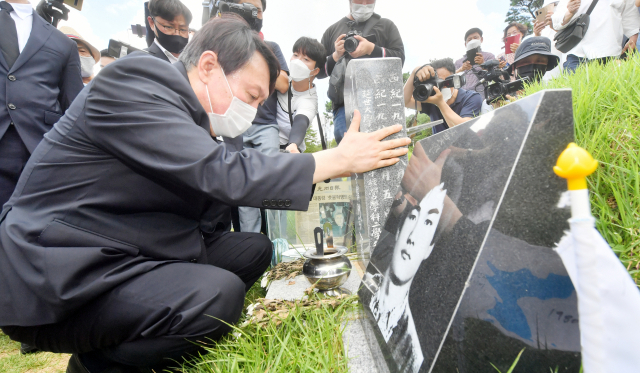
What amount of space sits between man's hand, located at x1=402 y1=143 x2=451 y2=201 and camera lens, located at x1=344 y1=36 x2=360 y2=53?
1.87 m

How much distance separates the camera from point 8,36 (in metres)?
2.53

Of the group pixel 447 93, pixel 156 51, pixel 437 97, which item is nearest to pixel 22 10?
pixel 156 51

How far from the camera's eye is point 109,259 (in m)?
1.41

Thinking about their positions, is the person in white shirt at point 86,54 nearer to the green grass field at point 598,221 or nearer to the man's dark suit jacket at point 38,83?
the man's dark suit jacket at point 38,83

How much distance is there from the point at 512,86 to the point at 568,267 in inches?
121

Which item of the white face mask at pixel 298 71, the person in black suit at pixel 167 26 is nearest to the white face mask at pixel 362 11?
the white face mask at pixel 298 71

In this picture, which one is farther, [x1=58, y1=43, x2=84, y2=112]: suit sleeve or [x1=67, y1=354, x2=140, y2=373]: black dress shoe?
[x1=58, y1=43, x2=84, y2=112]: suit sleeve

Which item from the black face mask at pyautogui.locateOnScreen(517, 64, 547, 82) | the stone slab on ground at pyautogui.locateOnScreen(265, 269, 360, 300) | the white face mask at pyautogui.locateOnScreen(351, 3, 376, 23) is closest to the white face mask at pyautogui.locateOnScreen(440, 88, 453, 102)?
the black face mask at pyautogui.locateOnScreen(517, 64, 547, 82)

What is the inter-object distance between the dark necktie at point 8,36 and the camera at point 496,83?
13.3 feet

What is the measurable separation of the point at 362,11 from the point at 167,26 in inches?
75.6

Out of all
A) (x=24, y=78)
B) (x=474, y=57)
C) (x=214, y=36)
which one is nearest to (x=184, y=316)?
(x=214, y=36)

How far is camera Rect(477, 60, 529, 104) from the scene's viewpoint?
10.9 feet

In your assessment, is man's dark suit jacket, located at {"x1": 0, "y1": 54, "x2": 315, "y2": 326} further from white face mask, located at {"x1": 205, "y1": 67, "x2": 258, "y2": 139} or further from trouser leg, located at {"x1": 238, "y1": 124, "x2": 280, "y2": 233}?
trouser leg, located at {"x1": 238, "y1": 124, "x2": 280, "y2": 233}

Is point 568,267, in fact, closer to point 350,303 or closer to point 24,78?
point 350,303
